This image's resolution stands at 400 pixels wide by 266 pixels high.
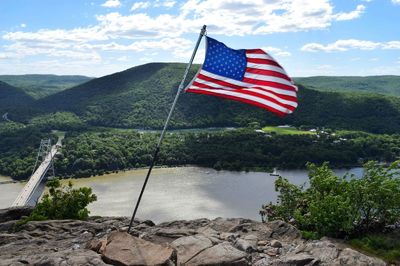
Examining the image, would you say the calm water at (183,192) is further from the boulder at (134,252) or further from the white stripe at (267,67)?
the white stripe at (267,67)

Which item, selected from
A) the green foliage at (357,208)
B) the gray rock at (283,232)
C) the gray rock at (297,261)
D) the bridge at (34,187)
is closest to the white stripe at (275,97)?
the gray rock at (297,261)

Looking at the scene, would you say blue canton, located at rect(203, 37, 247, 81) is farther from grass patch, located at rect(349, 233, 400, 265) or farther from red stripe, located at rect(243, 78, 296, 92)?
grass patch, located at rect(349, 233, 400, 265)

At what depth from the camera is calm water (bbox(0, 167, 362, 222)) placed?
245ft

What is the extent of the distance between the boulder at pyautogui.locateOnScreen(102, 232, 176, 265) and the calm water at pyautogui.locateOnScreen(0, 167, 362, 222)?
56.4 m

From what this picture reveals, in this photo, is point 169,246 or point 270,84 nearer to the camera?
point 169,246

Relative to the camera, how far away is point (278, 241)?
1631 cm

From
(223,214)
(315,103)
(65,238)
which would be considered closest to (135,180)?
(223,214)

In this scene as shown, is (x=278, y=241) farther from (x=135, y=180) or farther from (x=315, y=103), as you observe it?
(x=315, y=103)

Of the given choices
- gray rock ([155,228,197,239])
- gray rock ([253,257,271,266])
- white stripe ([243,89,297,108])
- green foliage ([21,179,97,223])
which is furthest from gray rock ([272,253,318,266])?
green foliage ([21,179,97,223])

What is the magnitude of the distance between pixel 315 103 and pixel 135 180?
114m

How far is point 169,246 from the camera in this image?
1312 centimetres

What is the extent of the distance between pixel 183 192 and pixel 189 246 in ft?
257

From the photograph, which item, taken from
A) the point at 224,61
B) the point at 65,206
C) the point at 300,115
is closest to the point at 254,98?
the point at 224,61

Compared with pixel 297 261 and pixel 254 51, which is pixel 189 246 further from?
pixel 254 51
